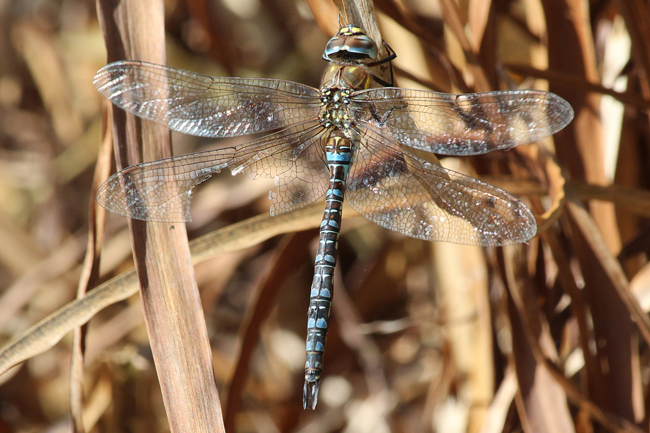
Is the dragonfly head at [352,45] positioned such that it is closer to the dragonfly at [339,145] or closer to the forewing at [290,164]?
the dragonfly at [339,145]

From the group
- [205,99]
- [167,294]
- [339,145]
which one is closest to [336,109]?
[339,145]

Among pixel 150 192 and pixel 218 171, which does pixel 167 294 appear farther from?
pixel 218 171

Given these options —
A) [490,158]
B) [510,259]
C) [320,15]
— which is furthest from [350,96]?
[510,259]

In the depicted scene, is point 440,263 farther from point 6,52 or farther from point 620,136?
point 6,52

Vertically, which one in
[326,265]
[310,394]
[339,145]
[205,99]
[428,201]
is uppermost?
[205,99]

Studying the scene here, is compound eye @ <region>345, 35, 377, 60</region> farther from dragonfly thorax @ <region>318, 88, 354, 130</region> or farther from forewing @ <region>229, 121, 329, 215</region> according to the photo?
forewing @ <region>229, 121, 329, 215</region>

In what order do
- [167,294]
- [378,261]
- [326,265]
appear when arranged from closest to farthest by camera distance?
[167,294] < [326,265] < [378,261]
